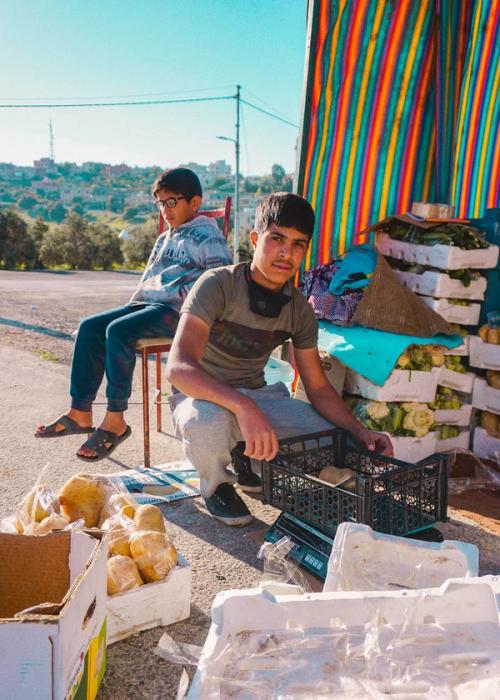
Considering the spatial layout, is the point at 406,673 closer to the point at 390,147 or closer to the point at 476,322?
the point at 476,322

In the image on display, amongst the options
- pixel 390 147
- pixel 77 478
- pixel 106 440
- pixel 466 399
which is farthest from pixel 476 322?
pixel 77 478

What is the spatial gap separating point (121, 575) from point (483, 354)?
2875 mm

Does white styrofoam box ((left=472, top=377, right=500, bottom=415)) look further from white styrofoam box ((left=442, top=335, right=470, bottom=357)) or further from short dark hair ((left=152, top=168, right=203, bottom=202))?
short dark hair ((left=152, top=168, right=203, bottom=202))

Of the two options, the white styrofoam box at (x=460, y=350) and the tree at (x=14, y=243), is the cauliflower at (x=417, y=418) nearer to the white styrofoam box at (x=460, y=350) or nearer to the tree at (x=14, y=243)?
the white styrofoam box at (x=460, y=350)

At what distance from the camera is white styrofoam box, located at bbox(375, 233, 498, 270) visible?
4.06m

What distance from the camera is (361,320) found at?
13.2ft

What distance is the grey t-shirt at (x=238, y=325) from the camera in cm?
319

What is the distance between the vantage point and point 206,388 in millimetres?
2949

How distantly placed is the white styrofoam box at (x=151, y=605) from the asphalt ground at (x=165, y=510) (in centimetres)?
4

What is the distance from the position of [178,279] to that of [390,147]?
187 centimetres

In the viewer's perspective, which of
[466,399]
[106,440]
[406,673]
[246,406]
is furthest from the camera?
[466,399]

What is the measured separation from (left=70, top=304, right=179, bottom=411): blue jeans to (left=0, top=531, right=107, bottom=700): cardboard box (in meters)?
1.84

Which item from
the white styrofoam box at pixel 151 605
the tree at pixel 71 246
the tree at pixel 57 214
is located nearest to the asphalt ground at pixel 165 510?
the white styrofoam box at pixel 151 605

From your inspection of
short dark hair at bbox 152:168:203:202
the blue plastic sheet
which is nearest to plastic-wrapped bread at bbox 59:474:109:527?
the blue plastic sheet
